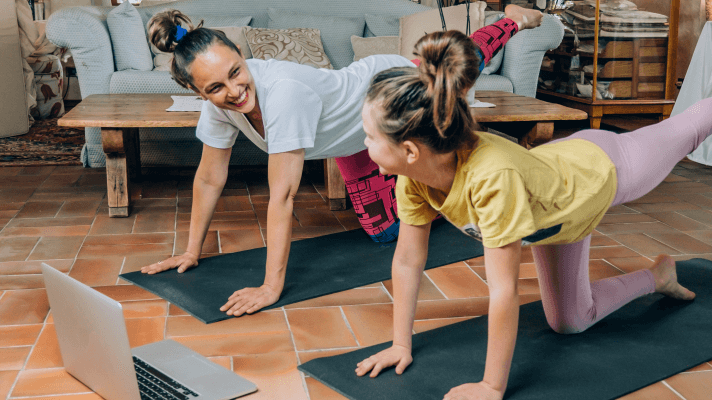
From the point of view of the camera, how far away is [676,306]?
1664 mm

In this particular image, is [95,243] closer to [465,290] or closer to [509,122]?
[465,290]

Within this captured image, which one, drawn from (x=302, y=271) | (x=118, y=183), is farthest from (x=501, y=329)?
(x=118, y=183)

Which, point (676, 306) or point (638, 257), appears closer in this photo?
point (676, 306)

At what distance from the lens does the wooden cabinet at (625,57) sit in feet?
14.3

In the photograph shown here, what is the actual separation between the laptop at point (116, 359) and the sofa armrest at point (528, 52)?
107 inches

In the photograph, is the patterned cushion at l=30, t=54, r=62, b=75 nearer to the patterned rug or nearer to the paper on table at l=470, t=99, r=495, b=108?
the patterned rug

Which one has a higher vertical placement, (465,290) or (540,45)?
(540,45)

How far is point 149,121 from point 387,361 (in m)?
1.46

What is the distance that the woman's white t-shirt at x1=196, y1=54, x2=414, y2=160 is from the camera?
1.63 metres

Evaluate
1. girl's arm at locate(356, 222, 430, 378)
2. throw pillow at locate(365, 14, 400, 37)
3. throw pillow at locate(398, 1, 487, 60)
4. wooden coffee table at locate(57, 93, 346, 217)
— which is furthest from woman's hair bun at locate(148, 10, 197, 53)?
throw pillow at locate(365, 14, 400, 37)

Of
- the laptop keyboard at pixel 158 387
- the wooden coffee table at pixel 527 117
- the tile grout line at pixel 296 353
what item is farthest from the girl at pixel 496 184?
the wooden coffee table at pixel 527 117

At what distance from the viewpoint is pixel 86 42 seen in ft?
10.5

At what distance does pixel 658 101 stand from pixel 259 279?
3630 millimetres

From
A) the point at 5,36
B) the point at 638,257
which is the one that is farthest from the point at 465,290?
the point at 5,36
